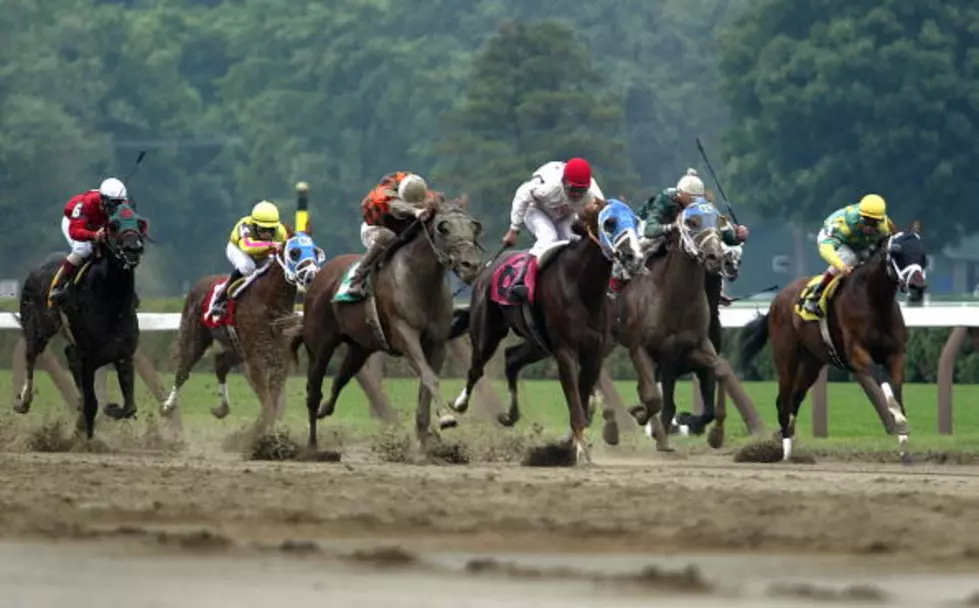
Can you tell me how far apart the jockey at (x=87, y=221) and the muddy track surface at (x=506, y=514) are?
3151 millimetres

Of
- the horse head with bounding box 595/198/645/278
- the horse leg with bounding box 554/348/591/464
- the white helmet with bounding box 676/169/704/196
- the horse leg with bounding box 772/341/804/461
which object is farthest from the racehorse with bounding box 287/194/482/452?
the horse leg with bounding box 772/341/804/461

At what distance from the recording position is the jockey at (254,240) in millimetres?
19844

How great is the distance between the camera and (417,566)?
9.70 meters

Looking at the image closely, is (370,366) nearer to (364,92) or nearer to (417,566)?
(417,566)

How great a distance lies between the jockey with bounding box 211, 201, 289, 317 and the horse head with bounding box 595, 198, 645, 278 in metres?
4.32

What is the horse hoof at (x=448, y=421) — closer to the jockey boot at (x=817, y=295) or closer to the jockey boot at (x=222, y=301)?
the jockey boot at (x=817, y=295)

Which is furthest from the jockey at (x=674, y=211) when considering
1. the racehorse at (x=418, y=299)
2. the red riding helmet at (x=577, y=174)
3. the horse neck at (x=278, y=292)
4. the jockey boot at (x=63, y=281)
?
the jockey boot at (x=63, y=281)

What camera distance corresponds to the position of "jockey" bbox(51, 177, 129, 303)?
18.6 m

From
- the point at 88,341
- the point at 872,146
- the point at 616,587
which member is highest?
the point at 872,146

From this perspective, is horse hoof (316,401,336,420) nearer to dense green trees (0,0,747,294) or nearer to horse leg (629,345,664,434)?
horse leg (629,345,664,434)

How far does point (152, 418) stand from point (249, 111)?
6623cm

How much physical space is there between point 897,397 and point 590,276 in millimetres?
2154

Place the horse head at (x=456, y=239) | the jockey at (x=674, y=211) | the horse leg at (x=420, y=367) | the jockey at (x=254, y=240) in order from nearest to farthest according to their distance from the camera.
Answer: the horse leg at (x=420, y=367)
the horse head at (x=456, y=239)
the jockey at (x=674, y=211)
the jockey at (x=254, y=240)

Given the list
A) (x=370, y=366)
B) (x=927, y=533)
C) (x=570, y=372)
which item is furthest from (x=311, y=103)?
(x=927, y=533)
